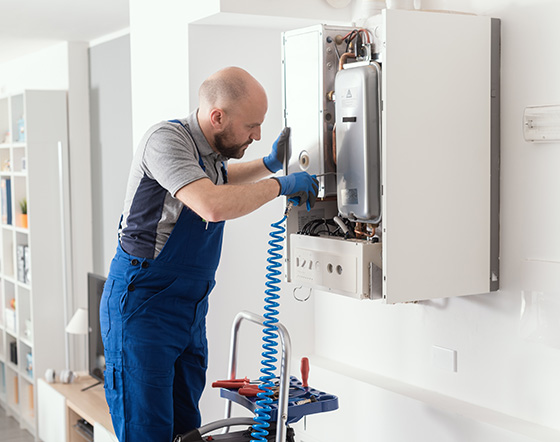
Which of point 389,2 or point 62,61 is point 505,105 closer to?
point 389,2

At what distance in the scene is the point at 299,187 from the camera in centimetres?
221

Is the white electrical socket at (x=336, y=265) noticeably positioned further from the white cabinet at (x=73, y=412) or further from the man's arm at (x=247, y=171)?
the white cabinet at (x=73, y=412)

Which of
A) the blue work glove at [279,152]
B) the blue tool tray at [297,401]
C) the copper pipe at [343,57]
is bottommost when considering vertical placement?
the blue tool tray at [297,401]

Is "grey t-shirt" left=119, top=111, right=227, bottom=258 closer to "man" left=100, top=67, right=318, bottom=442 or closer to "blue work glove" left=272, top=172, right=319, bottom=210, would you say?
"man" left=100, top=67, right=318, bottom=442

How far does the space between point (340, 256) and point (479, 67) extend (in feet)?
2.34

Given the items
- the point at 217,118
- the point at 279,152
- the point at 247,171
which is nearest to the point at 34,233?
the point at 247,171

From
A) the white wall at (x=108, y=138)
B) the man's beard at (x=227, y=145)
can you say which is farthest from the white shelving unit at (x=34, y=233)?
the man's beard at (x=227, y=145)

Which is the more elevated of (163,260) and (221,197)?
(221,197)

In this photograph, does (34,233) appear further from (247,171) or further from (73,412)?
(247,171)

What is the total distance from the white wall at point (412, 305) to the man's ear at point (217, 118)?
657mm

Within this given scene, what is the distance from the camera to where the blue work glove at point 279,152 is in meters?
2.48

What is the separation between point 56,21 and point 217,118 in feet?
8.49

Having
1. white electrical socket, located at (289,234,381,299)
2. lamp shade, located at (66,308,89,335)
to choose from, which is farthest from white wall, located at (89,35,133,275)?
white electrical socket, located at (289,234,381,299)

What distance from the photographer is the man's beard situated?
2.31 m
